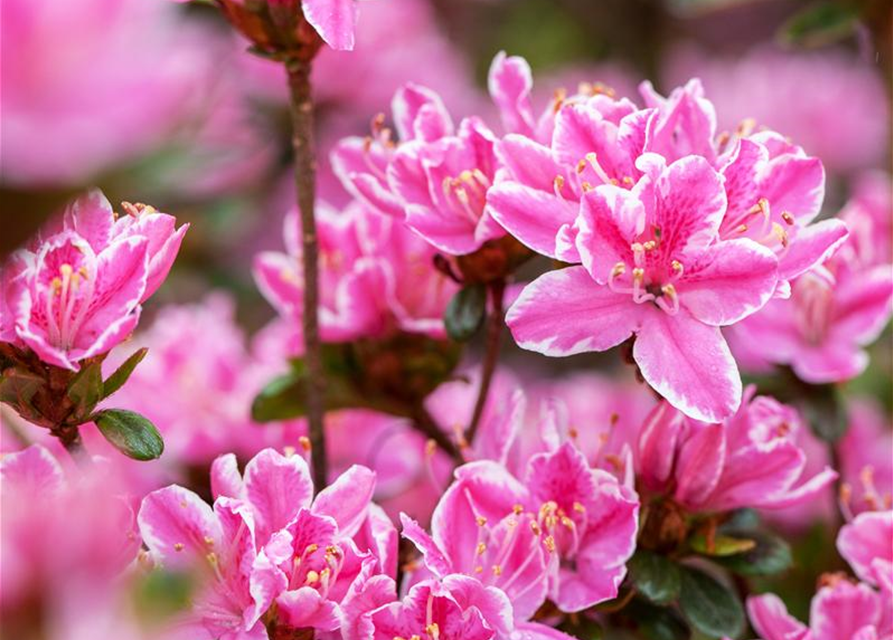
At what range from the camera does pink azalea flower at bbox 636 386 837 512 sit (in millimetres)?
920

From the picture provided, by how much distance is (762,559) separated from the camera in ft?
3.21

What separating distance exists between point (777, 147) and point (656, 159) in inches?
5.5

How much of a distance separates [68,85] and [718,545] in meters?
0.58

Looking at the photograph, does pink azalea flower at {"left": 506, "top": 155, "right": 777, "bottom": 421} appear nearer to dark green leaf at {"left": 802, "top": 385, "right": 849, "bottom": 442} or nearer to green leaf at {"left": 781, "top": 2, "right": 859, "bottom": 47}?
dark green leaf at {"left": 802, "top": 385, "right": 849, "bottom": 442}

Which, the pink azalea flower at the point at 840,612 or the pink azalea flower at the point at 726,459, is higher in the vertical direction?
the pink azalea flower at the point at 726,459

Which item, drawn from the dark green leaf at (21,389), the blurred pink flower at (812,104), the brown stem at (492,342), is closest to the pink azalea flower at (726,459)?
the brown stem at (492,342)

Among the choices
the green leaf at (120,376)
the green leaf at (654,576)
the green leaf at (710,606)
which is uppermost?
the green leaf at (120,376)

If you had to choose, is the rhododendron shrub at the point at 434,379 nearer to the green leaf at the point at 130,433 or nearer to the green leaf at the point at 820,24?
the green leaf at the point at 130,433

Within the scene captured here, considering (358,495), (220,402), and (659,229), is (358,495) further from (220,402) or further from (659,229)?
(220,402)

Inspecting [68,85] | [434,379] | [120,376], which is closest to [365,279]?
[434,379]

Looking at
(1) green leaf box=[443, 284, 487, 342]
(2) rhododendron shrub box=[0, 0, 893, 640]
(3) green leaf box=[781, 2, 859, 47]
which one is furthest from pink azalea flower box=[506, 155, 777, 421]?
(3) green leaf box=[781, 2, 859, 47]

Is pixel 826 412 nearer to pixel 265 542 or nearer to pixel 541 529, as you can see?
pixel 541 529

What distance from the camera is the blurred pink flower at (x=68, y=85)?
0.55m

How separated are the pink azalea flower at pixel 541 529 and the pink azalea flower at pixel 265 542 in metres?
0.06
